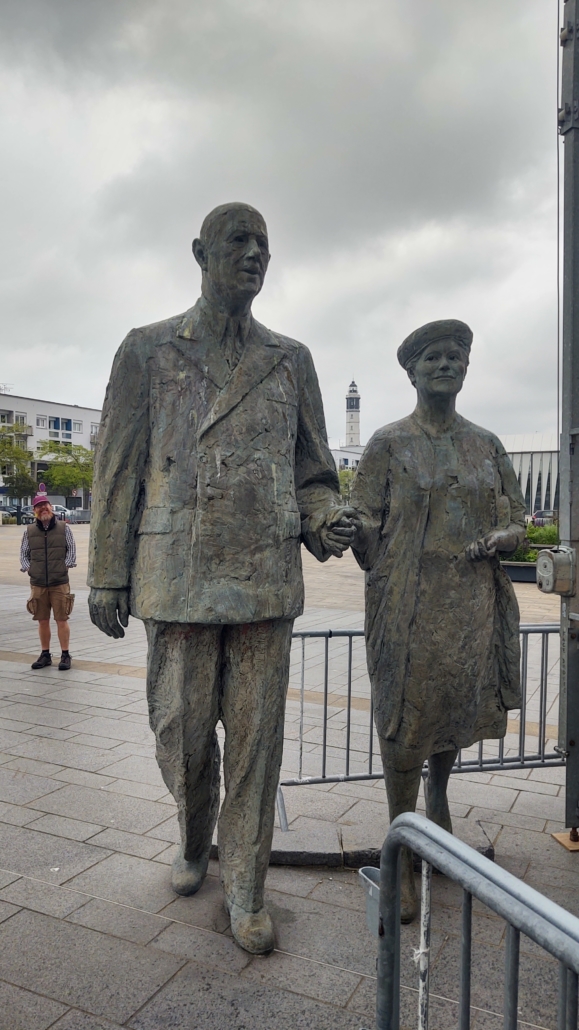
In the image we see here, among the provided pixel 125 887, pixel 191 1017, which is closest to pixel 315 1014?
pixel 191 1017

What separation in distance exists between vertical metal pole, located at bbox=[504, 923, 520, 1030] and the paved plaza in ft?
3.20

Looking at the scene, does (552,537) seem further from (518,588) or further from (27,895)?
(27,895)

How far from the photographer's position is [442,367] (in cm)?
293

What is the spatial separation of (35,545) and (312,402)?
5.33 m

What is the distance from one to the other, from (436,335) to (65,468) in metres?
56.0

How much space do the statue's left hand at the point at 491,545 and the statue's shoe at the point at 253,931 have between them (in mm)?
1529

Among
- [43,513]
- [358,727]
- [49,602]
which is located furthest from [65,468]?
[358,727]

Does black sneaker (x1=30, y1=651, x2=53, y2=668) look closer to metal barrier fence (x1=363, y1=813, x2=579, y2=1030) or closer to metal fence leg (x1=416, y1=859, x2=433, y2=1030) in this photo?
metal barrier fence (x1=363, y1=813, x2=579, y2=1030)

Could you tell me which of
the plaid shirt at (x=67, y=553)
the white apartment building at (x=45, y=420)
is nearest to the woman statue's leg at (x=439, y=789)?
the plaid shirt at (x=67, y=553)

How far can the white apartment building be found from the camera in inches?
2500

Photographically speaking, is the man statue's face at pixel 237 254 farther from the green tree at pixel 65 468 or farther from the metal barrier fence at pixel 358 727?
the green tree at pixel 65 468

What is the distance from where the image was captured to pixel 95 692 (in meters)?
Answer: 6.52

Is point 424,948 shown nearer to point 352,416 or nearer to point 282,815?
point 282,815

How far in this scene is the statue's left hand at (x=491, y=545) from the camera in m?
2.85
